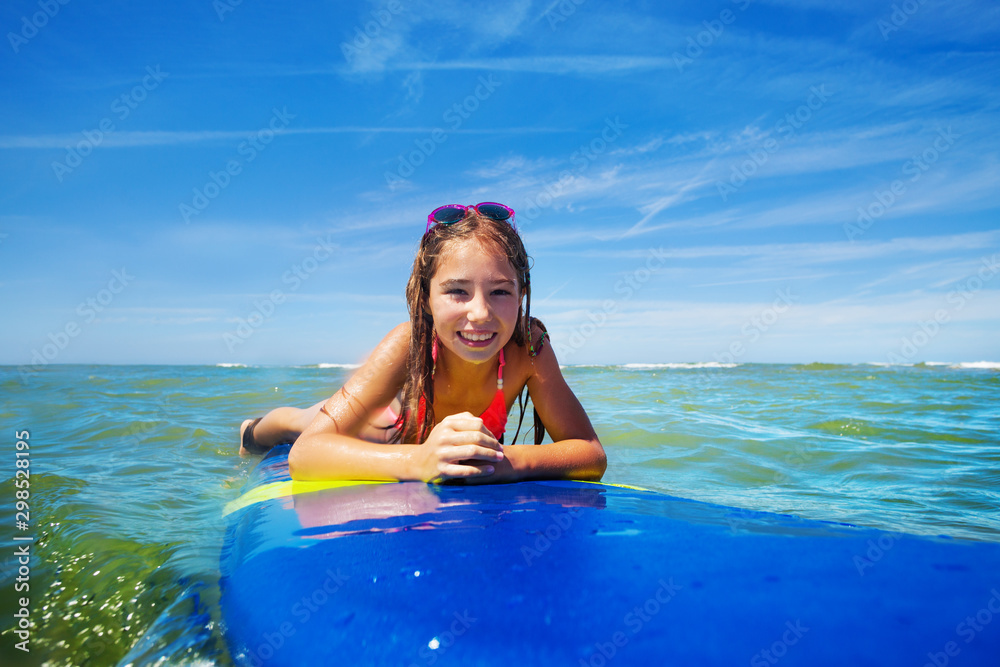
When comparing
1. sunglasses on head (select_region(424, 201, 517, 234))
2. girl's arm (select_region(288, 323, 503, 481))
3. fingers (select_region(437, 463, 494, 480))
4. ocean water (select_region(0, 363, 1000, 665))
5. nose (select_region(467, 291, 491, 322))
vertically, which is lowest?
ocean water (select_region(0, 363, 1000, 665))

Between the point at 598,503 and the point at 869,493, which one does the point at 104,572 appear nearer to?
the point at 598,503

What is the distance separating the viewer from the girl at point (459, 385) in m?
2.24

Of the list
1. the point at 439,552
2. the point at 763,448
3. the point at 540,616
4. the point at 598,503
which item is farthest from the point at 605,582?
the point at 763,448

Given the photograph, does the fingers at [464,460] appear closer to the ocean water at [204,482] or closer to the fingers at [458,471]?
the fingers at [458,471]

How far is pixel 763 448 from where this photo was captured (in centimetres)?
448

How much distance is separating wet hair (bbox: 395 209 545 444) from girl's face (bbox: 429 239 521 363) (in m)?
0.08

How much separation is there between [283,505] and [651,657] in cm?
147

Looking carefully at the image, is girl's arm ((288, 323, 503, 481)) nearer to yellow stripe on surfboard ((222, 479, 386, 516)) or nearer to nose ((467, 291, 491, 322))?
yellow stripe on surfboard ((222, 479, 386, 516))

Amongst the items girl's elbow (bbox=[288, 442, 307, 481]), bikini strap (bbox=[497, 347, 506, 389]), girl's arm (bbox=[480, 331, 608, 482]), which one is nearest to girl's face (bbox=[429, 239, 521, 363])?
bikini strap (bbox=[497, 347, 506, 389])

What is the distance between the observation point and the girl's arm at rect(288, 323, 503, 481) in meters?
2.12

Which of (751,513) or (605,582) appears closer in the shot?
(605,582)

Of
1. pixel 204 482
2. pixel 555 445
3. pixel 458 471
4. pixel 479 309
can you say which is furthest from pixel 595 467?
pixel 204 482

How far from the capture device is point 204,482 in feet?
11.4

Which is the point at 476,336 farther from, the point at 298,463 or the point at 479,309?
the point at 298,463
